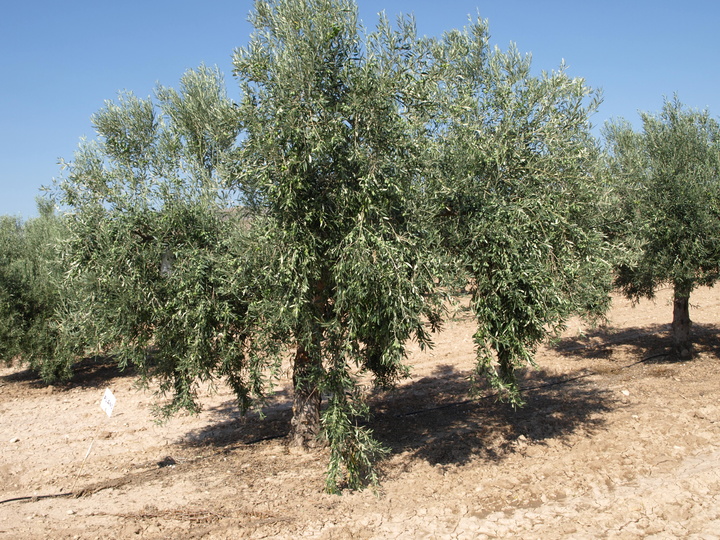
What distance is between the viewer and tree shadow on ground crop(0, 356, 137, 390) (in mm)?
18734

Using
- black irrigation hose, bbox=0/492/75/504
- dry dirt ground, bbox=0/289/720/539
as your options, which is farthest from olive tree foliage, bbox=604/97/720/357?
black irrigation hose, bbox=0/492/75/504

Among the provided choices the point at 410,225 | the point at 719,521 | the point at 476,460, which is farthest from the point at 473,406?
the point at 410,225

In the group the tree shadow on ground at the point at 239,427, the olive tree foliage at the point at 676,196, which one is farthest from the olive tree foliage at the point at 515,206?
the tree shadow on ground at the point at 239,427

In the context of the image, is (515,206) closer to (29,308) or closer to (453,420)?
(453,420)

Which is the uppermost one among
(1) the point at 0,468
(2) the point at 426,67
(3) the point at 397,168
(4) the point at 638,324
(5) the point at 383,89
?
(2) the point at 426,67

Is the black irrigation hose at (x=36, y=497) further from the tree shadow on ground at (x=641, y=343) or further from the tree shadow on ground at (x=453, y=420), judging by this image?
the tree shadow on ground at (x=641, y=343)

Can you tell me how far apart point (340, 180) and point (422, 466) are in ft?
17.7

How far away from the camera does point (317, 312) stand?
793 cm

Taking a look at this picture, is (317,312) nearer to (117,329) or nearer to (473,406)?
(117,329)

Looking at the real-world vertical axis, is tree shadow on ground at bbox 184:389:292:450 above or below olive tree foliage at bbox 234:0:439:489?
below

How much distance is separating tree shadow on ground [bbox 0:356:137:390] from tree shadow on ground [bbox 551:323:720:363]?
15170 millimetres

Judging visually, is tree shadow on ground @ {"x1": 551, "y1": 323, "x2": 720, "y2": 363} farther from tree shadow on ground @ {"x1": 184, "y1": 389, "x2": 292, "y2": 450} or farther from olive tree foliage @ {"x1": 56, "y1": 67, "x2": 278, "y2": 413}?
olive tree foliage @ {"x1": 56, "y1": 67, "x2": 278, "y2": 413}

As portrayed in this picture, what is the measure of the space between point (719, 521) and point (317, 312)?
6.07 m

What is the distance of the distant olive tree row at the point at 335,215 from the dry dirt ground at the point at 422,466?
1079 millimetres
